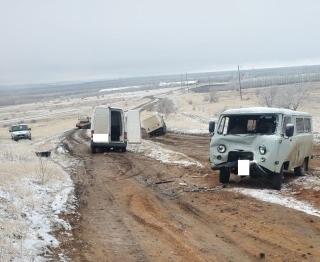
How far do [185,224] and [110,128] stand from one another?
46.9 ft

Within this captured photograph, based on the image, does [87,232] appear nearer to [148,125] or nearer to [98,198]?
[98,198]

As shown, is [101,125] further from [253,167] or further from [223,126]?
[253,167]

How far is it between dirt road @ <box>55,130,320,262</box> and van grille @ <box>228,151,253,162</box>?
2.85ft

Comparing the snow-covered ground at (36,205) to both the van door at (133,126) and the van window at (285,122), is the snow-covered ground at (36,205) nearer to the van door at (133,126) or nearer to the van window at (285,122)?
the van window at (285,122)

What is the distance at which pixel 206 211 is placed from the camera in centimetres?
877

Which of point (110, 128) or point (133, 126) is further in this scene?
point (133, 126)

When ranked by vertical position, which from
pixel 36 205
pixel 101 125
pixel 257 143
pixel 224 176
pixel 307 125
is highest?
pixel 307 125

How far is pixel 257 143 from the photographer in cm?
1077

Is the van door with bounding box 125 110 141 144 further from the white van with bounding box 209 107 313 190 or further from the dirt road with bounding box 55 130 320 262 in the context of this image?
the white van with bounding box 209 107 313 190

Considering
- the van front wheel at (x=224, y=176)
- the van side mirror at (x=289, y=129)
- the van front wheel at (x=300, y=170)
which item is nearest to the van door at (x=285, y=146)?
the van side mirror at (x=289, y=129)

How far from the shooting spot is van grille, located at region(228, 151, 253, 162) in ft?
35.4

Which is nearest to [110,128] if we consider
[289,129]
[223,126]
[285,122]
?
[223,126]

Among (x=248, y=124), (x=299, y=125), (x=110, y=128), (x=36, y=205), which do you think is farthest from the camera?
(x=110, y=128)

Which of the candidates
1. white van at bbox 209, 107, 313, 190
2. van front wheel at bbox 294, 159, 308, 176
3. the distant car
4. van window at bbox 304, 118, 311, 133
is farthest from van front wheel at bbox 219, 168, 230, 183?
the distant car
